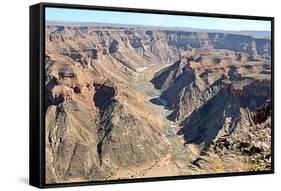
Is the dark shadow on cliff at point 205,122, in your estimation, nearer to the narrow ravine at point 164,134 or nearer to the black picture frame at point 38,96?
the narrow ravine at point 164,134

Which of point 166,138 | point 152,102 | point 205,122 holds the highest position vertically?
point 152,102

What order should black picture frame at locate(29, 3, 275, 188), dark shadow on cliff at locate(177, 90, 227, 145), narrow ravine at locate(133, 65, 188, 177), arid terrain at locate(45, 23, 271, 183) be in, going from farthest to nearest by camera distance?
dark shadow on cliff at locate(177, 90, 227, 145) → narrow ravine at locate(133, 65, 188, 177) → arid terrain at locate(45, 23, 271, 183) → black picture frame at locate(29, 3, 275, 188)

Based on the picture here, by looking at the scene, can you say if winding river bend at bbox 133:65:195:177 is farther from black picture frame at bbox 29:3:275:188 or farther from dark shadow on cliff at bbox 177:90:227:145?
black picture frame at bbox 29:3:275:188

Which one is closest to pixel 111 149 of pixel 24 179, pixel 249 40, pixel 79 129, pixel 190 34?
pixel 79 129

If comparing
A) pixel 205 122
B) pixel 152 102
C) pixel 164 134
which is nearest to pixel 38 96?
pixel 152 102

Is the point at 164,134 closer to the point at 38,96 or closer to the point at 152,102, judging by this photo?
the point at 152,102

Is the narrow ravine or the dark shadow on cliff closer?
the narrow ravine

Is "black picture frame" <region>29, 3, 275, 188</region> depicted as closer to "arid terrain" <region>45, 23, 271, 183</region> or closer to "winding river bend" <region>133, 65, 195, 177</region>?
"arid terrain" <region>45, 23, 271, 183</region>

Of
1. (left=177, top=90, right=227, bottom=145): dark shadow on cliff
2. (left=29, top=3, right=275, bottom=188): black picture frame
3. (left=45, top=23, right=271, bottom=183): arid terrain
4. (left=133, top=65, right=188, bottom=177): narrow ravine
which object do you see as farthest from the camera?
(left=177, top=90, right=227, bottom=145): dark shadow on cliff

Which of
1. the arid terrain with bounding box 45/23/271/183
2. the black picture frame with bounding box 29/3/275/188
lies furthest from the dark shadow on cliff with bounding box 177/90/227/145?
the black picture frame with bounding box 29/3/275/188

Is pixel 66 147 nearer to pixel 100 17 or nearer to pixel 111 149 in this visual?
pixel 111 149
